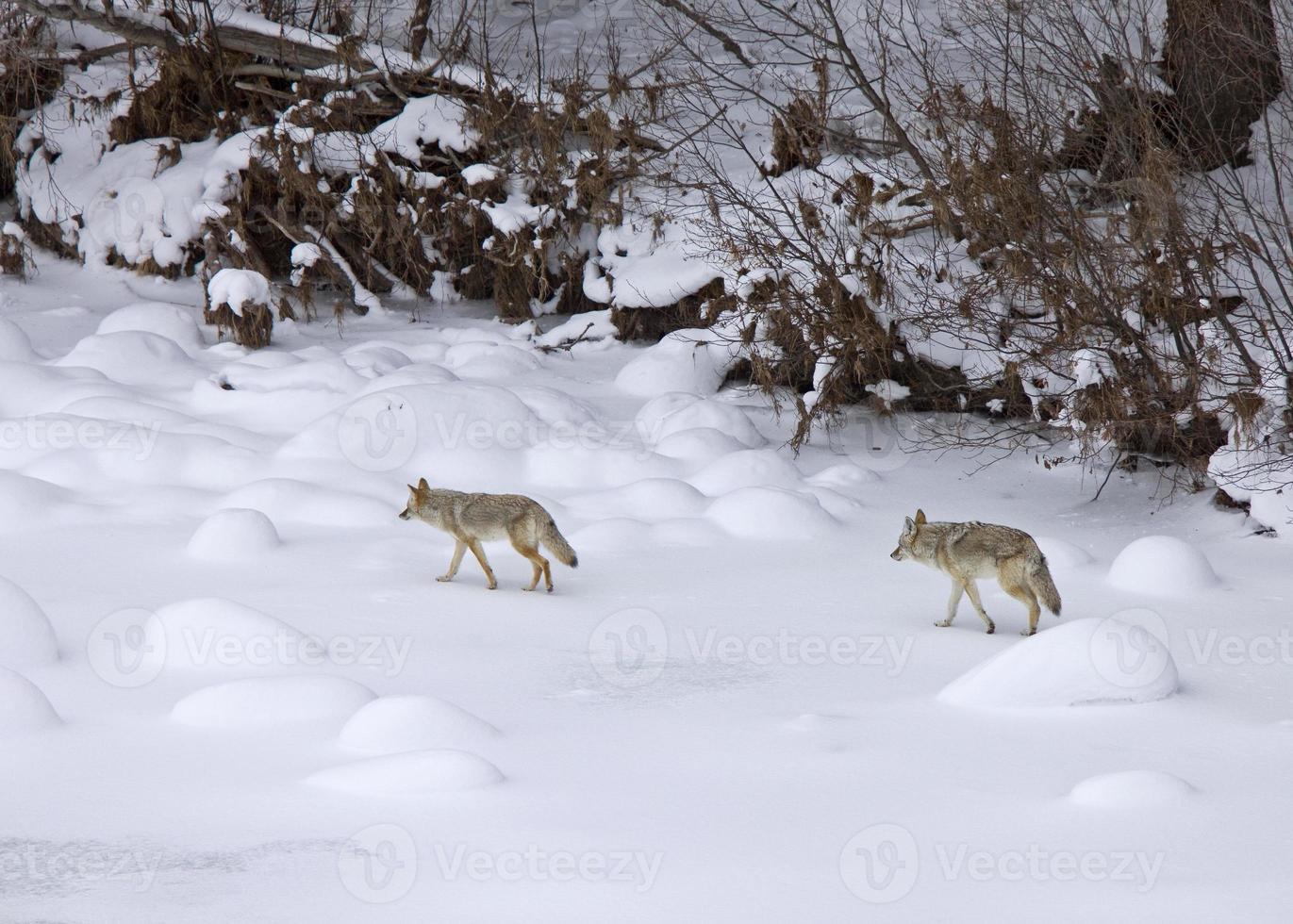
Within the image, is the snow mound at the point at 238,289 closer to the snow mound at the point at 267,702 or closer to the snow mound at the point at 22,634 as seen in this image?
the snow mound at the point at 22,634

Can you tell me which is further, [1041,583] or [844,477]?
[844,477]

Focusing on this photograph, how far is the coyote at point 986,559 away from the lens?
7.23 m

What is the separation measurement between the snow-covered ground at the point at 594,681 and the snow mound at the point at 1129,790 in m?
0.02

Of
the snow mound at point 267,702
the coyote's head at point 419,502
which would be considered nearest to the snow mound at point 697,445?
the coyote's head at point 419,502

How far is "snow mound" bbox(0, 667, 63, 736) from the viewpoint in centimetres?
529

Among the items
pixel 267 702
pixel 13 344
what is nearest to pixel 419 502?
pixel 267 702

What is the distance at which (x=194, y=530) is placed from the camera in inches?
346

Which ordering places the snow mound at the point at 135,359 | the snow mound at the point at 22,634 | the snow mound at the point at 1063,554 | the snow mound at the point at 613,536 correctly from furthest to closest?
the snow mound at the point at 135,359 → the snow mound at the point at 613,536 → the snow mound at the point at 1063,554 → the snow mound at the point at 22,634

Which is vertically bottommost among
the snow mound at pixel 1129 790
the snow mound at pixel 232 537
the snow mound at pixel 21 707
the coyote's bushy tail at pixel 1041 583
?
the snow mound at pixel 232 537

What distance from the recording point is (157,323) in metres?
13.4

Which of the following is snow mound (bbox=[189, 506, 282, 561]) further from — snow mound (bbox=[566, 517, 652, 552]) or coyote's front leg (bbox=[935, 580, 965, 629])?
coyote's front leg (bbox=[935, 580, 965, 629])

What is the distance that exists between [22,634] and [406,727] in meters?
2.19

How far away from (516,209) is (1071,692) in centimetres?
1036

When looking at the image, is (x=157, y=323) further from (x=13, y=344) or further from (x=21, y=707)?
(x=21, y=707)
